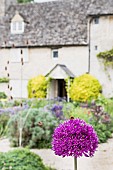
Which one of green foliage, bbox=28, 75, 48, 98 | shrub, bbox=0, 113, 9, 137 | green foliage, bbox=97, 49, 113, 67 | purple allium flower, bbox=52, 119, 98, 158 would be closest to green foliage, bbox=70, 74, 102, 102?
green foliage, bbox=97, 49, 113, 67

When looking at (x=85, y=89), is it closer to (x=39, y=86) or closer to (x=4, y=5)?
(x=39, y=86)

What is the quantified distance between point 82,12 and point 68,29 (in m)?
Result: 1.85

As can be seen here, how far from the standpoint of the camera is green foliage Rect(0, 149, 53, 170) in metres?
6.08

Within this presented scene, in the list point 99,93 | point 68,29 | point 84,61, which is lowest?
point 99,93

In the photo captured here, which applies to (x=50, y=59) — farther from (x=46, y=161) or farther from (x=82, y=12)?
(x=46, y=161)

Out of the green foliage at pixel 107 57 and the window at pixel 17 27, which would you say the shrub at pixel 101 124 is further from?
the window at pixel 17 27

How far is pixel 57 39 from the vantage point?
101 feet

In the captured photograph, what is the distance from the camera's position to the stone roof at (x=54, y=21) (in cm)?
3020

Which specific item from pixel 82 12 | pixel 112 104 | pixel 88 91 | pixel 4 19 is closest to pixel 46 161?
pixel 112 104

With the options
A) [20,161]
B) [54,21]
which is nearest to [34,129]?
[20,161]

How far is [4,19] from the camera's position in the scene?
3434 cm

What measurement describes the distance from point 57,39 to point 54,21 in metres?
2.00

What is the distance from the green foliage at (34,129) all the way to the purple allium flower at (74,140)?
7.99m

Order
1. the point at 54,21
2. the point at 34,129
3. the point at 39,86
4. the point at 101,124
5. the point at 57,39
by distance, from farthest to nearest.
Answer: the point at 54,21, the point at 57,39, the point at 39,86, the point at 101,124, the point at 34,129
